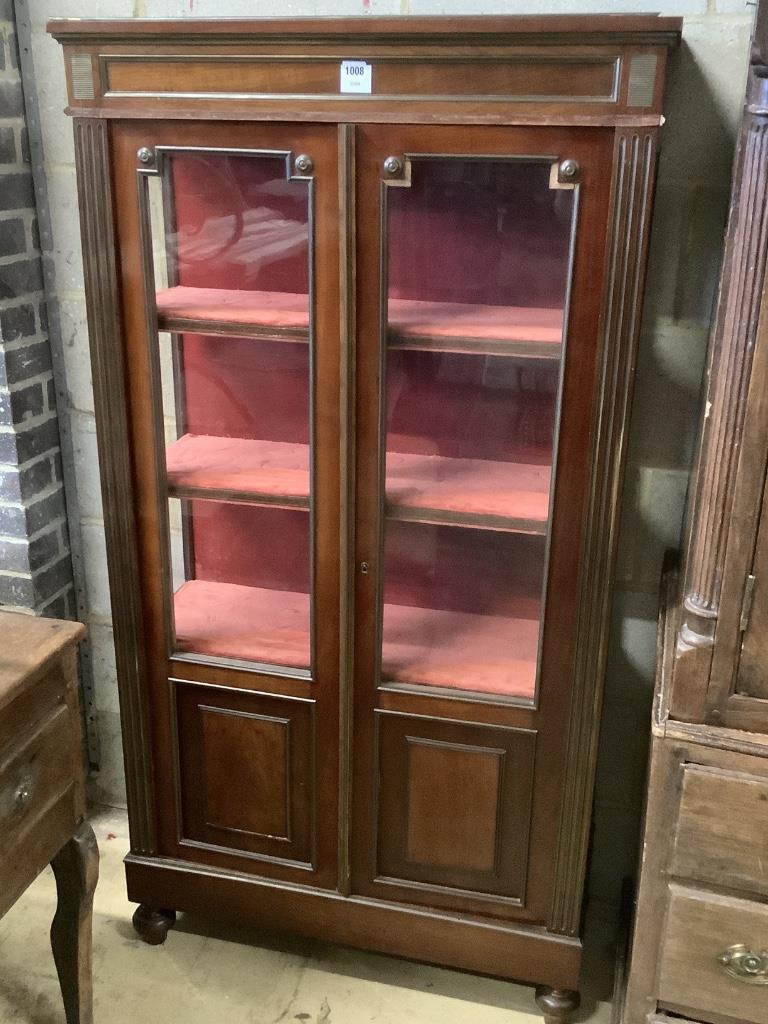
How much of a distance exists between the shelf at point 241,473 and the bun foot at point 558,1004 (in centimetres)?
108

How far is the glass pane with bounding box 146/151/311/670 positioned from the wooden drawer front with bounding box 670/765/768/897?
2.45ft

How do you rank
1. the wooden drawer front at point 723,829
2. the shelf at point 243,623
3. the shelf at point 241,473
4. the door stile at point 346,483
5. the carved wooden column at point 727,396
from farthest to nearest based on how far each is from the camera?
the shelf at point 243,623 < the shelf at point 241,473 < the door stile at point 346,483 < the wooden drawer front at point 723,829 < the carved wooden column at point 727,396

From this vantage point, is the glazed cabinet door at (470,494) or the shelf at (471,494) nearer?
the glazed cabinet door at (470,494)

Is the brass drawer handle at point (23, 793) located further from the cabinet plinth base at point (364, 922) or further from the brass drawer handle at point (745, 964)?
the brass drawer handle at point (745, 964)

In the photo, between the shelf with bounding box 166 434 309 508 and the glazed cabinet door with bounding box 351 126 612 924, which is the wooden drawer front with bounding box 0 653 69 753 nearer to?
the shelf with bounding box 166 434 309 508

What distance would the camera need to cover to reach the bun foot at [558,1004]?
185 centimetres

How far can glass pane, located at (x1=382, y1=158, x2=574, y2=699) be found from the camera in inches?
60.5

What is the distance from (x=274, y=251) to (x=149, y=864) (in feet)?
4.15

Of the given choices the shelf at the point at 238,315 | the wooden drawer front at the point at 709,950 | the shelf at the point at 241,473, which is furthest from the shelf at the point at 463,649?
the shelf at the point at 238,315

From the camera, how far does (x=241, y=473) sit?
1774 mm

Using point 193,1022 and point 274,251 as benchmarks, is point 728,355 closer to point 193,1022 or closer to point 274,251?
point 274,251

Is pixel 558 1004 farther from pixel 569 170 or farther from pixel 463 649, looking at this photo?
pixel 569 170

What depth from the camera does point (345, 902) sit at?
1896 millimetres

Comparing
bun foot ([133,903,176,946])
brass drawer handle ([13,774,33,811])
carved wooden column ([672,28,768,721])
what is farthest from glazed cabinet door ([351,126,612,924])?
brass drawer handle ([13,774,33,811])
